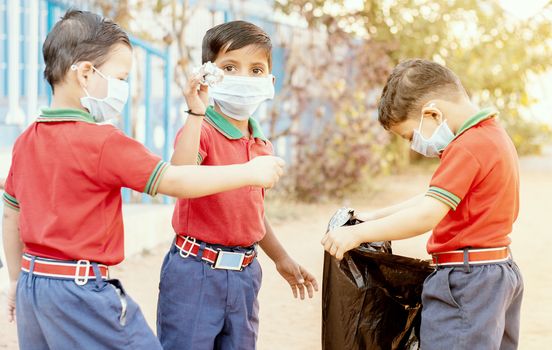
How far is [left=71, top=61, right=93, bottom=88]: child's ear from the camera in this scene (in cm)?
236

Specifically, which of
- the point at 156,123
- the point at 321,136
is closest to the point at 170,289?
the point at 156,123

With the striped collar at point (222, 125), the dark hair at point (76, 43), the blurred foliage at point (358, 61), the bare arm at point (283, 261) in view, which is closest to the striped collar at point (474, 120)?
the striped collar at point (222, 125)

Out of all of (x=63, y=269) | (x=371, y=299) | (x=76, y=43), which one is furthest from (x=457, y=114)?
(x=63, y=269)

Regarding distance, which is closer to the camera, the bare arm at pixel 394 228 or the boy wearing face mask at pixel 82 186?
the boy wearing face mask at pixel 82 186

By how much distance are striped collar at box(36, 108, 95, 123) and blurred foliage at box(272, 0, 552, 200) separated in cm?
743

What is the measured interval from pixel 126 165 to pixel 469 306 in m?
1.16

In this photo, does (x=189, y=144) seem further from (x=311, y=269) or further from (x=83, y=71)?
(x=311, y=269)

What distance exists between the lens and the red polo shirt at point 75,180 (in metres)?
2.30

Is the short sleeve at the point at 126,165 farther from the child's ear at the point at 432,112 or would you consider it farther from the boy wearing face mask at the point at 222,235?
the child's ear at the point at 432,112

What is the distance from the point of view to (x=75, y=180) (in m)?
2.31

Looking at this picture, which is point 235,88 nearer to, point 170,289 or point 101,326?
point 170,289

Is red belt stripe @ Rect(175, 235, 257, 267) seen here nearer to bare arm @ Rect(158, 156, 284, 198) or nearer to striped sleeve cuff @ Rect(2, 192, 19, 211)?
bare arm @ Rect(158, 156, 284, 198)

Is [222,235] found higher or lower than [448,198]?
lower

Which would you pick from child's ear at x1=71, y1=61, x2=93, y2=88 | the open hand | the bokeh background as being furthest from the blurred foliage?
child's ear at x1=71, y1=61, x2=93, y2=88
